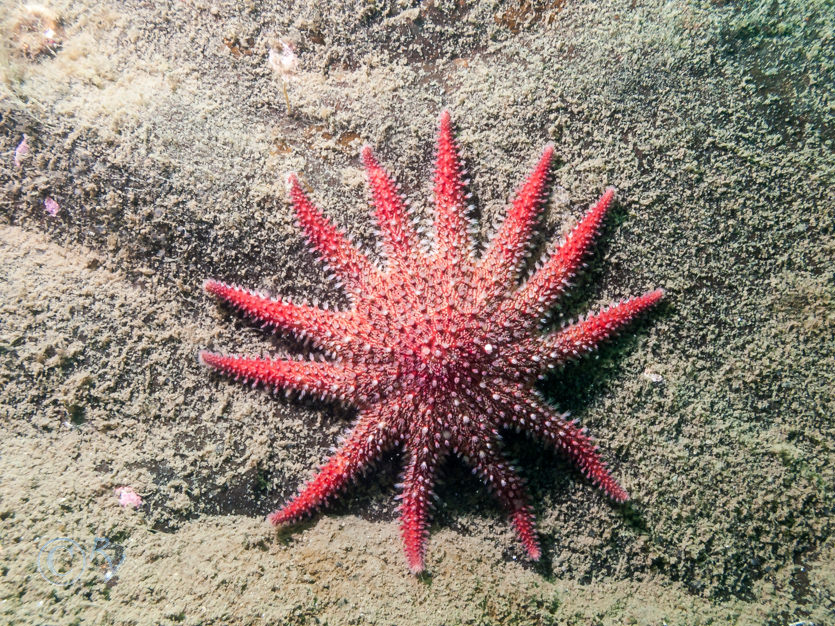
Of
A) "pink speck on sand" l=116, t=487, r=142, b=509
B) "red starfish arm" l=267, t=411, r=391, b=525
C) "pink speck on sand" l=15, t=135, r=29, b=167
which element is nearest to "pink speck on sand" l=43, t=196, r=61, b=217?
"pink speck on sand" l=15, t=135, r=29, b=167

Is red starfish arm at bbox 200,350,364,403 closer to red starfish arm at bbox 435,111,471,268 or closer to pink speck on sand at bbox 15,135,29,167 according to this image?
red starfish arm at bbox 435,111,471,268

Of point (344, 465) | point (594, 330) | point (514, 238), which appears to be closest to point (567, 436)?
point (594, 330)

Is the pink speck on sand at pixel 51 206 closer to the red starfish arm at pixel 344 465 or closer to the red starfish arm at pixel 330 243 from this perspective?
the red starfish arm at pixel 330 243

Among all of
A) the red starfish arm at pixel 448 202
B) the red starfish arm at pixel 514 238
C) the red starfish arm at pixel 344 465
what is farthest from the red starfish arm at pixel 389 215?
the red starfish arm at pixel 344 465

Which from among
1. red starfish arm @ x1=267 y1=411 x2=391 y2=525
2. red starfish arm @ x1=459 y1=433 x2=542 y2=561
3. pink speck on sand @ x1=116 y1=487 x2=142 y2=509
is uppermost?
red starfish arm @ x1=459 y1=433 x2=542 y2=561

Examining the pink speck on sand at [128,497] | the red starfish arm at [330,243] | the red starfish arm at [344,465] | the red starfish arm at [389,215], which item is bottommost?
the pink speck on sand at [128,497]

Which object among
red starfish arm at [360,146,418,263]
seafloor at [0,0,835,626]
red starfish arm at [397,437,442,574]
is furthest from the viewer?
red starfish arm at [360,146,418,263]

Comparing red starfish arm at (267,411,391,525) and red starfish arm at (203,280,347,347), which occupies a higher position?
red starfish arm at (203,280,347,347)
